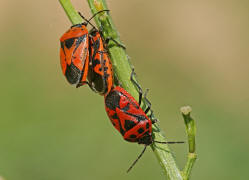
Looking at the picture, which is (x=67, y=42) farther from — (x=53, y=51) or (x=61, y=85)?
(x=53, y=51)

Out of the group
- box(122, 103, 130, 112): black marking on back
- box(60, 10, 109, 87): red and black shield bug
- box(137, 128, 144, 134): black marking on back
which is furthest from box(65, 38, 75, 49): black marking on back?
box(137, 128, 144, 134): black marking on back

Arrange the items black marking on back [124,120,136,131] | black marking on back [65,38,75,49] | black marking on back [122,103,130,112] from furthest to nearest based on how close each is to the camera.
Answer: black marking on back [65,38,75,49] → black marking on back [124,120,136,131] → black marking on back [122,103,130,112]

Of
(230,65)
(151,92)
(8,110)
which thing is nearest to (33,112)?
(8,110)

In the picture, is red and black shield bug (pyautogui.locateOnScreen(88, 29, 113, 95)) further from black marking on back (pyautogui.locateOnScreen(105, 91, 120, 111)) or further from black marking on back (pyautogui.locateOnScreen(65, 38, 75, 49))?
black marking on back (pyautogui.locateOnScreen(65, 38, 75, 49))

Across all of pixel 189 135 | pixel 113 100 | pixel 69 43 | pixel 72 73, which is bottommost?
pixel 189 135

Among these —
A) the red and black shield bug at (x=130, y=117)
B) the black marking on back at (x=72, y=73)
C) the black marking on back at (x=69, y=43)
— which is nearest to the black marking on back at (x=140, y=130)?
the red and black shield bug at (x=130, y=117)

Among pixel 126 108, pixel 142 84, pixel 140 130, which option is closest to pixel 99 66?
pixel 126 108

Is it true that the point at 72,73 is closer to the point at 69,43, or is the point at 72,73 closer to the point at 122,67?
the point at 69,43

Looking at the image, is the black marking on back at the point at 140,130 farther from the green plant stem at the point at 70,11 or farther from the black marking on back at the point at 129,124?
the green plant stem at the point at 70,11
